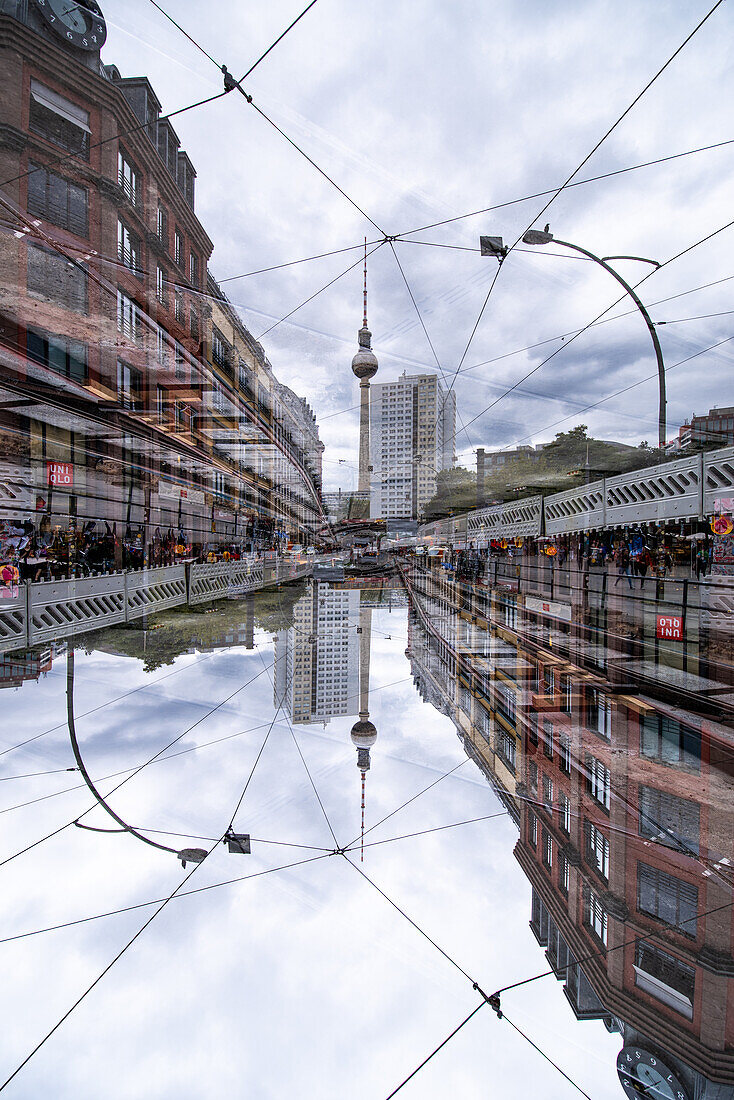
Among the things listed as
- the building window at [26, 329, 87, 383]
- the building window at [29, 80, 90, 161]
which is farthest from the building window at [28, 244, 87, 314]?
the building window at [29, 80, 90, 161]

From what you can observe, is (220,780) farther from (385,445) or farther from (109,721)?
(385,445)

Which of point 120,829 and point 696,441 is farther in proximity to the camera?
point 696,441

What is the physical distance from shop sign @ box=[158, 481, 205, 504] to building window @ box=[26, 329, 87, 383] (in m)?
5.82

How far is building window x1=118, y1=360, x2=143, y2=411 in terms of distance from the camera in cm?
1397

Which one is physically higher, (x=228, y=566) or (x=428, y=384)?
(x=428, y=384)

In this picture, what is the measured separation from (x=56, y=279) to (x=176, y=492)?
8844 millimetres

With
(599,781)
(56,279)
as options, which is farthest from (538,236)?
(56,279)

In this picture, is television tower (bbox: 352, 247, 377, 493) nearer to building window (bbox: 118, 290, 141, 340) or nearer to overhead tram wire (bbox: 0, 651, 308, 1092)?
building window (bbox: 118, 290, 141, 340)

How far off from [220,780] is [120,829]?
27.0 inches

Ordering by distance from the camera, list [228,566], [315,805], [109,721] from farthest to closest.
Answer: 1. [228,566]
2. [109,721]
3. [315,805]

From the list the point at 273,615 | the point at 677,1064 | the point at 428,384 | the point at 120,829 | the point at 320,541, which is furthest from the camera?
the point at 320,541

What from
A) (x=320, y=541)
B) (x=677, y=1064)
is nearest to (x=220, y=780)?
(x=677, y=1064)

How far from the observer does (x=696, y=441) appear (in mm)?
9547

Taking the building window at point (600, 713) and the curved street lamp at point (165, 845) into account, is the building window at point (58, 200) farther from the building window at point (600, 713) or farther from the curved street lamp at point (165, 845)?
the building window at point (600, 713)
